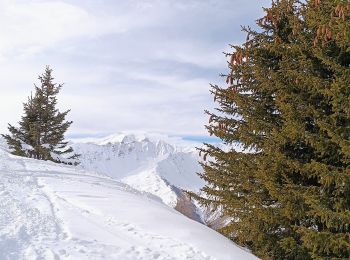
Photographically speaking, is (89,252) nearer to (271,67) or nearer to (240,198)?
(240,198)

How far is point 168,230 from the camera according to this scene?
36.6ft

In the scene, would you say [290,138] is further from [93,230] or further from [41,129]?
[41,129]

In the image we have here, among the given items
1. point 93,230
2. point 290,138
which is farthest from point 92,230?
point 290,138

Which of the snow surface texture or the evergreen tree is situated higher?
the evergreen tree

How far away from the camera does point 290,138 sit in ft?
34.3

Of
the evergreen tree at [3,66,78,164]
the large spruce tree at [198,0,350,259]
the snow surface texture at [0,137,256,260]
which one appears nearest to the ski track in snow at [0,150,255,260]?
the snow surface texture at [0,137,256,260]

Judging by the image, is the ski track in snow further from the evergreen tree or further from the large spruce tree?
the evergreen tree

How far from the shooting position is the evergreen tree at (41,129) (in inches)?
1292

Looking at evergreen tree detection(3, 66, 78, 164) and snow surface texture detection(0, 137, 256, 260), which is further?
evergreen tree detection(3, 66, 78, 164)

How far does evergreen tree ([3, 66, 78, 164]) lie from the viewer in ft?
108

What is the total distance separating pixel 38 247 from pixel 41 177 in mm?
10357

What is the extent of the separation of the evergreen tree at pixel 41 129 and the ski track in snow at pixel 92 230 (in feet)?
58.5

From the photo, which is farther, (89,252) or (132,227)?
(132,227)

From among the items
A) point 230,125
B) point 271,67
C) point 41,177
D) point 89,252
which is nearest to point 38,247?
point 89,252
